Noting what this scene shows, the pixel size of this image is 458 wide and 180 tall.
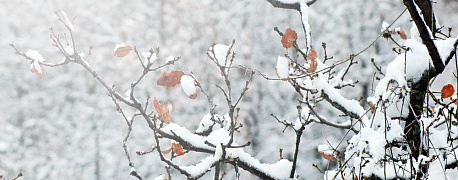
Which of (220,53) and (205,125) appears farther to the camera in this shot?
(205,125)

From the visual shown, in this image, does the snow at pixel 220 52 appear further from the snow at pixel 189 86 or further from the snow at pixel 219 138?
the snow at pixel 219 138

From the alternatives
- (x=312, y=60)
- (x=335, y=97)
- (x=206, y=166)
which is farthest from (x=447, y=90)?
(x=206, y=166)

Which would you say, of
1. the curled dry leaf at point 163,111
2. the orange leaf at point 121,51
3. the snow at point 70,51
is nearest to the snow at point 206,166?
the curled dry leaf at point 163,111

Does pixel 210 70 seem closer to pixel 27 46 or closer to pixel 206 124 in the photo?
pixel 27 46

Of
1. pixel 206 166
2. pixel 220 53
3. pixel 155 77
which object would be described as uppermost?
pixel 155 77

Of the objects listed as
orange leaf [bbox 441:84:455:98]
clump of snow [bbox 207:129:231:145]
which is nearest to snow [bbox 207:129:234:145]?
clump of snow [bbox 207:129:231:145]

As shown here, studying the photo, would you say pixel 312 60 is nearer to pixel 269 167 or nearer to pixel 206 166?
pixel 269 167

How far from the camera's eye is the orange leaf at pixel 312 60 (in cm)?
239

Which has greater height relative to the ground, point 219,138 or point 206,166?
point 219,138

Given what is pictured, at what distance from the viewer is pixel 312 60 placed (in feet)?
7.90

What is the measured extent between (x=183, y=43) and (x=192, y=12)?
1.10m

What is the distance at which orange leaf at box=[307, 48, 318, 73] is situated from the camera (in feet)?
7.84

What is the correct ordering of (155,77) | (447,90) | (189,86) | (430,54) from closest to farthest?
Result: 1. (430,54)
2. (447,90)
3. (189,86)
4. (155,77)

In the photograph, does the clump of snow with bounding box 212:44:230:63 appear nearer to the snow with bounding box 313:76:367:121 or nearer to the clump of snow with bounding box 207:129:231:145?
the clump of snow with bounding box 207:129:231:145
